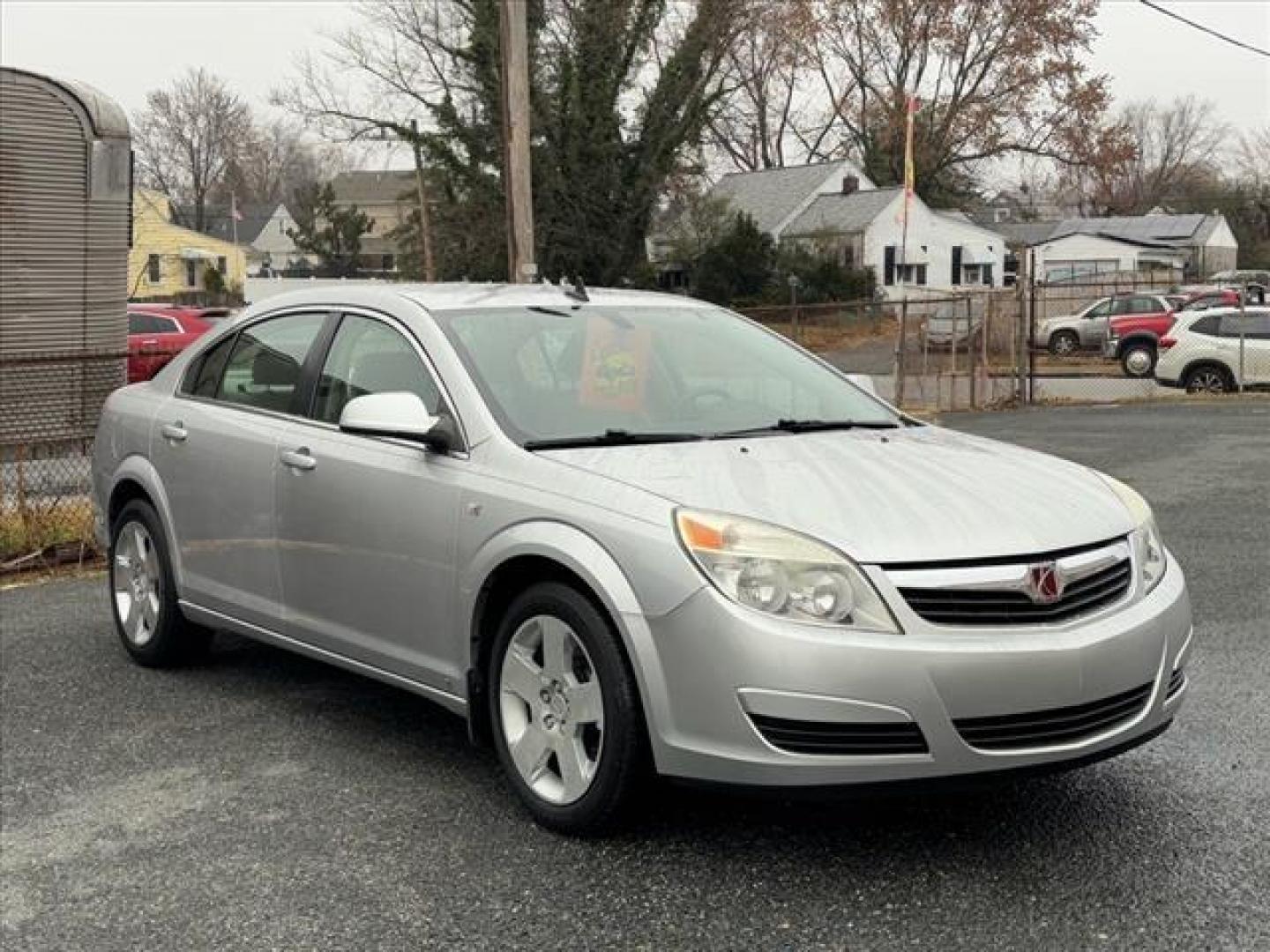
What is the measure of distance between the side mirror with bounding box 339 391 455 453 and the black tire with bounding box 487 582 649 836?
2.10 feet

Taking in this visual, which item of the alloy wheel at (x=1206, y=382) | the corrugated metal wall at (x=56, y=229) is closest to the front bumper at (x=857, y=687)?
the corrugated metal wall at (x=56, y=229)

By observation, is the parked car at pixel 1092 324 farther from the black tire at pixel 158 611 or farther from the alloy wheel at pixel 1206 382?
the black tire at pixel 158 611

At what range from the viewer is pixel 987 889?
3.47 m

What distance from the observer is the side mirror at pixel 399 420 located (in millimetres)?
4238

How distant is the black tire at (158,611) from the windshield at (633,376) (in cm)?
189

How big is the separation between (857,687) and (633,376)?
66.5 inches

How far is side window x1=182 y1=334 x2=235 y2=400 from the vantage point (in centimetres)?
572

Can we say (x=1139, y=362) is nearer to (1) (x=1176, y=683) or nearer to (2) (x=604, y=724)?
(1) (x=1176, y=683)

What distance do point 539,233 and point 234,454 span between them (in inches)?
1160

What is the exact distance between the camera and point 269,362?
5.43m

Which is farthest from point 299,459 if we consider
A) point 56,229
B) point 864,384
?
point 56,229

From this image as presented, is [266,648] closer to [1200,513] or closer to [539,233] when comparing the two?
[1200,513]

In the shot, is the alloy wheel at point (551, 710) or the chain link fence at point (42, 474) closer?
the alloy wheel at point (551, 710)

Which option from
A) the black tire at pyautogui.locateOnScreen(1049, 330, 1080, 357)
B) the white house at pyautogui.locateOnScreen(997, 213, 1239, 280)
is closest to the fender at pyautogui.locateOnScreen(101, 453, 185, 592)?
the black tire at pyautogui.locateOnScreen(1049, 330, 1080, 357)
